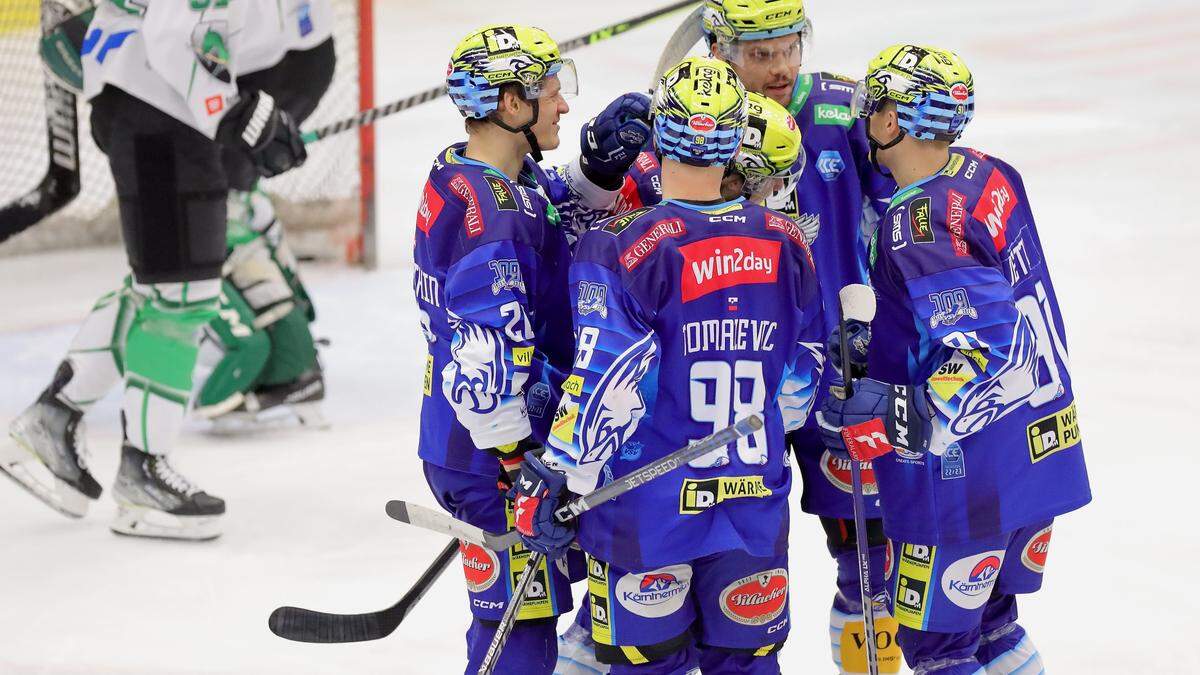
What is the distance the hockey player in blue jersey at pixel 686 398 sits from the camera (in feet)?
8.63

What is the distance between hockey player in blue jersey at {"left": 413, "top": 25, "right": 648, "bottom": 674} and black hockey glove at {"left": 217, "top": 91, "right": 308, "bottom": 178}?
1638mm

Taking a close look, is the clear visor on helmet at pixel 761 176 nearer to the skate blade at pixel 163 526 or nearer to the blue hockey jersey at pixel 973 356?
the blue hockey jersey at pixel 973 356

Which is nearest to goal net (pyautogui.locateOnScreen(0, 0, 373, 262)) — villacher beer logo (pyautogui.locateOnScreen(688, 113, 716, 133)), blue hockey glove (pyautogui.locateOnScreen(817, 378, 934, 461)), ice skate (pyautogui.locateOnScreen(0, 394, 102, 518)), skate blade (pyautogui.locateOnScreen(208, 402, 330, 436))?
skate blade (pyautogui.locateOnScreen(208, 402, 330, 436))

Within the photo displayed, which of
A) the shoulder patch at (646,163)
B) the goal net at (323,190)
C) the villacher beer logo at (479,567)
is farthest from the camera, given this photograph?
the goal net at (323,190)

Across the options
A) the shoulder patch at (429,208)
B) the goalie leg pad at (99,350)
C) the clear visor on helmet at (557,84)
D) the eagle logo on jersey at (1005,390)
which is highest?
the clear visor on helmet at (557,84)

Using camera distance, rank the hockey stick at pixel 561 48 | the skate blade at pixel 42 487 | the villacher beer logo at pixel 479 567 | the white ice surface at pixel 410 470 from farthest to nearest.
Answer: the hockey stick at pixel 561 48
the skate blade at pixel 42 487
the white ice surface at pixel 410 470
the villacher beer logo at pixel 479 567

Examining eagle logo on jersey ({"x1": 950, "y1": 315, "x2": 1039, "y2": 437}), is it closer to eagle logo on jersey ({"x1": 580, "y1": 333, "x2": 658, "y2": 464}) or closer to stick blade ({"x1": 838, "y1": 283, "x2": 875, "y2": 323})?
stick blade ({"x1": 838, "y1": 283, "x2": 875, "y2": 323})

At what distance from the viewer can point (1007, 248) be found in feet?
9.26

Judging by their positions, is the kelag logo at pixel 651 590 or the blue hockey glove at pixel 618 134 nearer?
the kelag logo at pixel 651 590

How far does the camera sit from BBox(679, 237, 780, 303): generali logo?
104 inches

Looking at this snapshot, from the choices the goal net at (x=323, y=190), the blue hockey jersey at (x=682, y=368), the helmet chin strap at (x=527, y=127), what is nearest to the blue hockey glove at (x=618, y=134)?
the helmet chin strap at (x=527, y=127)

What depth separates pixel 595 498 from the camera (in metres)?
2.71

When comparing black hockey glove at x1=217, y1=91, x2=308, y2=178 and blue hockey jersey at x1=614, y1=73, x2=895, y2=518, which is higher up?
blue hockey jersey at x1=614, y1=73, x2=895, y2=518

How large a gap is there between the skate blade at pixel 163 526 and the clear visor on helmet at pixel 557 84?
2.07m
